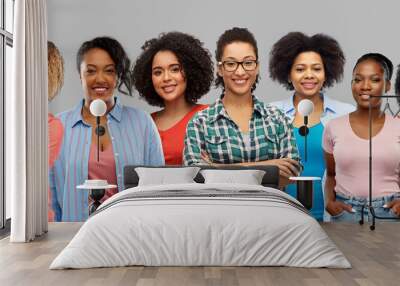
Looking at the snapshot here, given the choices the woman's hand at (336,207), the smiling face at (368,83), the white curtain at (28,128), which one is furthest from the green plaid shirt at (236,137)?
the white curtain at (28,128)

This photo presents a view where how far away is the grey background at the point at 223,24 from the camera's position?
8.14 m

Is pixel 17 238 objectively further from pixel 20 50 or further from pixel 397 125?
pixel 397 125

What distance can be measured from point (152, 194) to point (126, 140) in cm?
251

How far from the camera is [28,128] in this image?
6.58m

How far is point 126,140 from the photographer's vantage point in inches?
320

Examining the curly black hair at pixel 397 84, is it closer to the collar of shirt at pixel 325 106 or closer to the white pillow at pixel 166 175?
the collar of shirt at pixel 325 106

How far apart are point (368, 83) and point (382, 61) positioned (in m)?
0.34

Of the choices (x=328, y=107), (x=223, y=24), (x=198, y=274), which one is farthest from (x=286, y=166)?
(x=198, y=274)

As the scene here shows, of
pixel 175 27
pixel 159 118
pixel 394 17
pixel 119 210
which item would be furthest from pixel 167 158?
pixel 394 17

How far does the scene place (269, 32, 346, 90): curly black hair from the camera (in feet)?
26.7

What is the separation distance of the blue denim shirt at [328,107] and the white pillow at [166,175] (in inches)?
57.1

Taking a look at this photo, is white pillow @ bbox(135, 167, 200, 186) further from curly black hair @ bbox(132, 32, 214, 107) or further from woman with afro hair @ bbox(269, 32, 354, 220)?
woman with afro hair @ bbox(269, 32, 354, 220)

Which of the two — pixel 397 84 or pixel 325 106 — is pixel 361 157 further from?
pixel 397 84

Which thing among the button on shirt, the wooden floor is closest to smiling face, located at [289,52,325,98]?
the button on shirt
